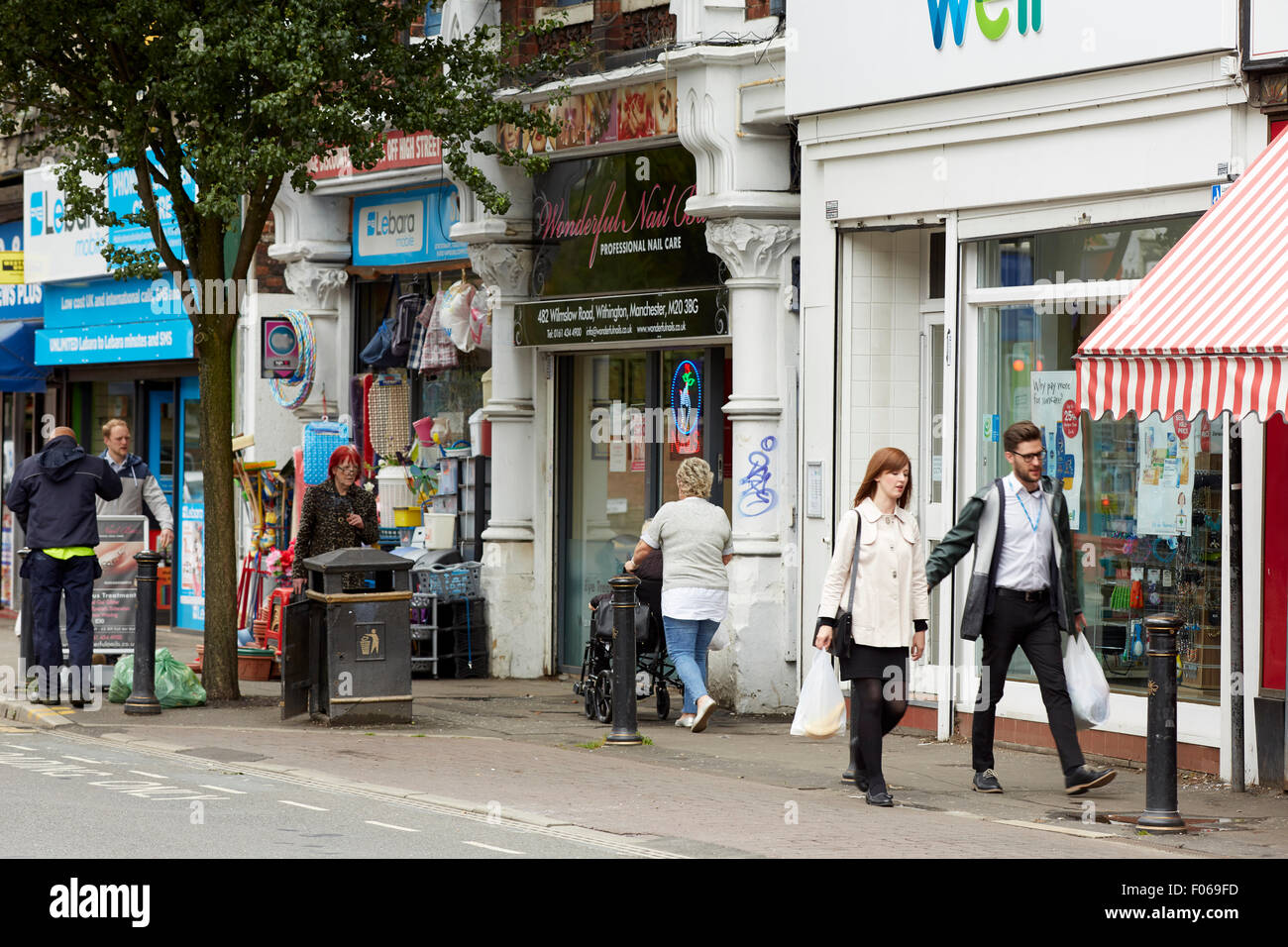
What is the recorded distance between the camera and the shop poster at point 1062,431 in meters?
11.7

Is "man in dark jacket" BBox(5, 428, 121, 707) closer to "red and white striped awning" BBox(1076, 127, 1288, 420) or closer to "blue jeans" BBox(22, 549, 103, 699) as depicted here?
"blue jeans" BBox(22, 549, 103, 699)

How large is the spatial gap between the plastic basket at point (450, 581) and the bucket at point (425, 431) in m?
1.67

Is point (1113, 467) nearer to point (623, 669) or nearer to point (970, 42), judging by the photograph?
point (970, 42)

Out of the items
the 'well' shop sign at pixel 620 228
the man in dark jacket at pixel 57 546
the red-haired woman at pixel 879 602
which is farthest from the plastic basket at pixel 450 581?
the red-haired woman at pixel 879 602

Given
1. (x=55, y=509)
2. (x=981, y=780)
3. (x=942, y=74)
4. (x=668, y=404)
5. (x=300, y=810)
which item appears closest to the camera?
(x=300, y=810)

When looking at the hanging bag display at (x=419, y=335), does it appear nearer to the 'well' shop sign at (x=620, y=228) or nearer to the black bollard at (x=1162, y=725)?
the 'well' shop sign at (x=620, y=228)

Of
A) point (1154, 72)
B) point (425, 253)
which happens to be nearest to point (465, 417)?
point (425, 253)

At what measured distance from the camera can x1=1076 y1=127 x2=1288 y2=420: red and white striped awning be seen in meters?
8.76

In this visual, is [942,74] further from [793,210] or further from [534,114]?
[534,114]

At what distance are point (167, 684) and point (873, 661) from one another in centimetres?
578

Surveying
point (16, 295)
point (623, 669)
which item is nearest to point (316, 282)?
point (16, 295)

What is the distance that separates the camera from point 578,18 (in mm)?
15180

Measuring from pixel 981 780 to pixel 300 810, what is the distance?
3.56m

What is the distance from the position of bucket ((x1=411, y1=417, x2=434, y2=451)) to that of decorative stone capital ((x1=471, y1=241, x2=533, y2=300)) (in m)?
1.88
